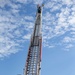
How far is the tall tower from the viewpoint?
105 metres

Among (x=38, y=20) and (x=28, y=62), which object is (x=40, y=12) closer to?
(x=38, y=20)

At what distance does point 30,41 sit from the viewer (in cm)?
11050

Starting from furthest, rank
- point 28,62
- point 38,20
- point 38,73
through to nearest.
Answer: point 38,20, point 28,62, point 38,73

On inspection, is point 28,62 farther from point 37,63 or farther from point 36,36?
point 36,36

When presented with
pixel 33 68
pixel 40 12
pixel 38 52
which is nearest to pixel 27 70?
pixel 33 68

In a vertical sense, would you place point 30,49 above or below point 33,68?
above

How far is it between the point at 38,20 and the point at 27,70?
23414 mm

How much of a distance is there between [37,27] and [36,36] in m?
4.48

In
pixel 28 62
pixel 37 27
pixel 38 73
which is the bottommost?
pixel 38 73

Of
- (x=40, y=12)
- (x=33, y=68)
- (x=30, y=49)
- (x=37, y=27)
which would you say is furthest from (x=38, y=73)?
(x=40, y=12)

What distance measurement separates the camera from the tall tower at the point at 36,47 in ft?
344

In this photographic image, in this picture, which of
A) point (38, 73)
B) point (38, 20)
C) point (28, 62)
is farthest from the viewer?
point (38, 20)

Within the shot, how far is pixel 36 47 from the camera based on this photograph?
4343 inches

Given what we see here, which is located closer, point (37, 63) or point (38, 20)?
point (37, 63)
